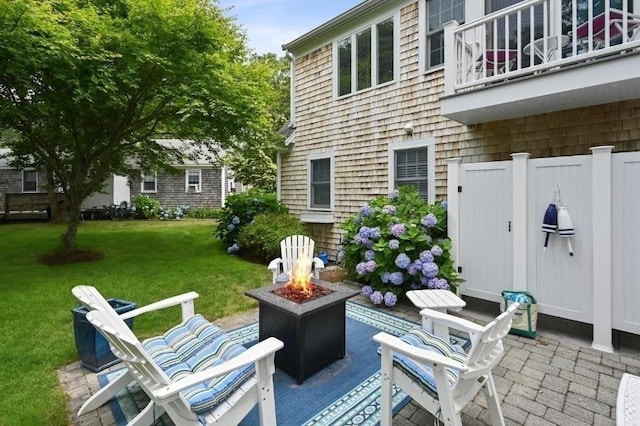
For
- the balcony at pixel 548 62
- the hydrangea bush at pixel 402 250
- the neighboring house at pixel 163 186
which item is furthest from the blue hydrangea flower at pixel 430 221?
the neighboring house at pixel 163 186

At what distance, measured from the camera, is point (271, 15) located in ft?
49.3

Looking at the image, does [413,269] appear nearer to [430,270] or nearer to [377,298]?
[430,270]

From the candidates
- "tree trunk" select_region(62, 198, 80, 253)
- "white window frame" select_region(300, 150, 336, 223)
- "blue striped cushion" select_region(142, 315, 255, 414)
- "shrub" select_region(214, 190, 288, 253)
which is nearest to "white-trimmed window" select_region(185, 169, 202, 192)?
"shrub" select_region(214, 190, 288, 253)

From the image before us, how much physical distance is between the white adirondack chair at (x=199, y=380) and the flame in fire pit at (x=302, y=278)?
1.00 metres

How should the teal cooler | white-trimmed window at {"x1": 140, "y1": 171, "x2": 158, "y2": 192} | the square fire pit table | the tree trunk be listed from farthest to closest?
white-trimmed window at {"x1": 140, "y1": 171, "x2": 158, "y2": 192} < the tree trunk < the teal cooler < the square fire pit table

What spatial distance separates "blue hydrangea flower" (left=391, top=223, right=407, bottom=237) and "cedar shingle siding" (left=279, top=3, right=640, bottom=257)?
5.09ft

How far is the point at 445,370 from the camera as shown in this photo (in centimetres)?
189

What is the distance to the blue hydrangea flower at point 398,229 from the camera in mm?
4730

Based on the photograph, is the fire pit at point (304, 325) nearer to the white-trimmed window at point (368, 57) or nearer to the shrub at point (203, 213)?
the white-trimmed window at point (368, 57)

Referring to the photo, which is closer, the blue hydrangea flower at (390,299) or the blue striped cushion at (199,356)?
the blue striped cushion at (199,356)

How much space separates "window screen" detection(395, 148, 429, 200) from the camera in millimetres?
6233

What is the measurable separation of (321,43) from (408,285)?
6090 millimetres

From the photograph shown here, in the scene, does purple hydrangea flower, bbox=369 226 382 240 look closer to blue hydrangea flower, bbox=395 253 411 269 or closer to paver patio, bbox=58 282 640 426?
blue hydrangea flower, bbox=395 253 411 269

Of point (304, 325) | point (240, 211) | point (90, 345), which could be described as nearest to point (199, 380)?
point (304, 325)
